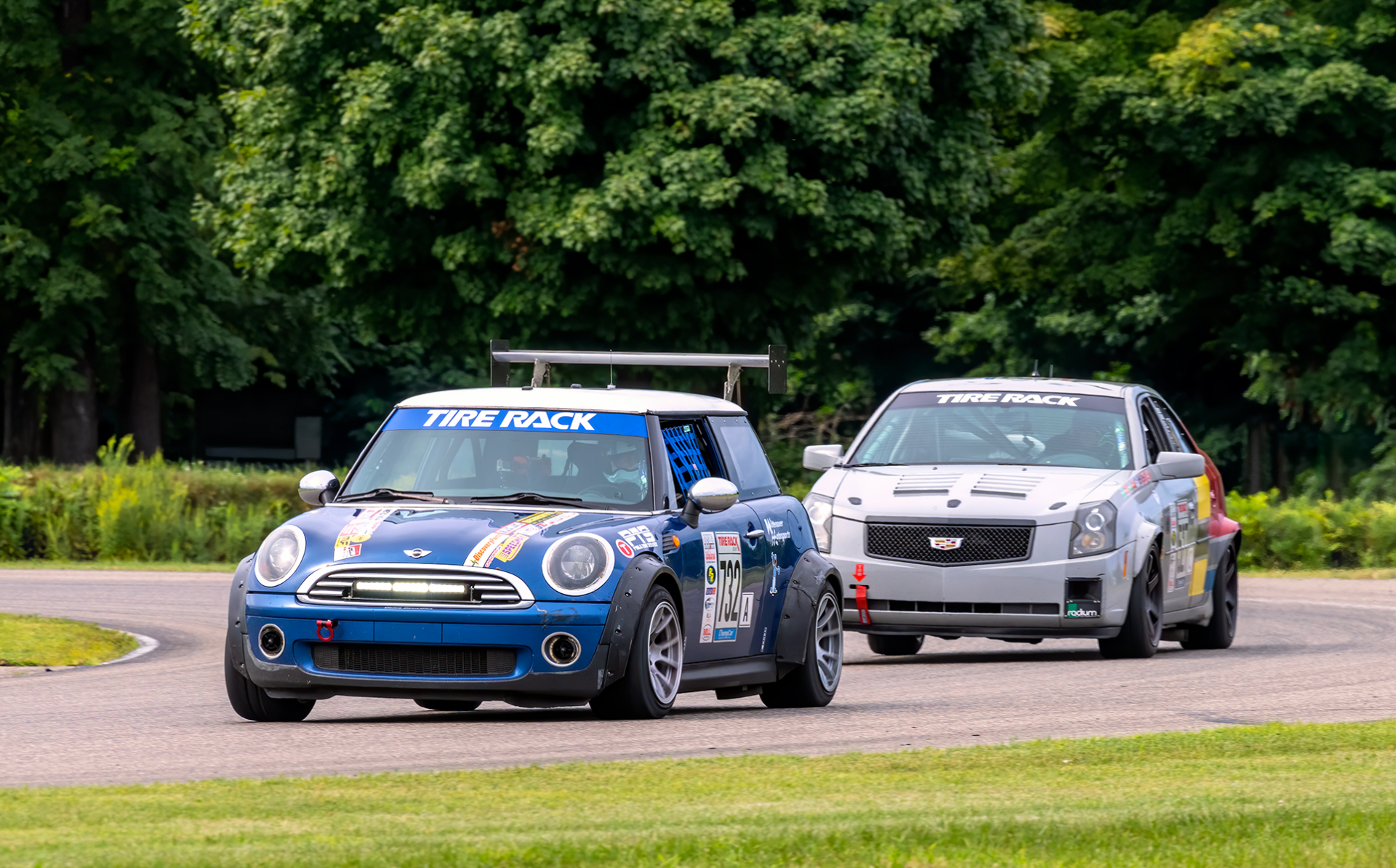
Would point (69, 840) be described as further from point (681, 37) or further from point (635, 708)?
point (681, 37)

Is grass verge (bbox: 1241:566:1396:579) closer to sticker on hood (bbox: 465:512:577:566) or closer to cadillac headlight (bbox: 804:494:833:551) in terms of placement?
cadillac headlight (bbox: 804:494:833:551)

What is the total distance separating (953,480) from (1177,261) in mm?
22389

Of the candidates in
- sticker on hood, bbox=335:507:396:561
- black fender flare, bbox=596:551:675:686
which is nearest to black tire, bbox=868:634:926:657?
black fender flare, bbox=596:551:675:686

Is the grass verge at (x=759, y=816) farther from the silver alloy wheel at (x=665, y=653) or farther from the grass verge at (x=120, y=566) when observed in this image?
A: the grass verge at (x=120, y=566)

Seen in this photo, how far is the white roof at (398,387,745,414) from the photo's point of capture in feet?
38.0

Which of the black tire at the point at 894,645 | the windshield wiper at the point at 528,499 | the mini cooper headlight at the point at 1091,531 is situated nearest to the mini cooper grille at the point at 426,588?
the windshield wiper at the point at 528,499

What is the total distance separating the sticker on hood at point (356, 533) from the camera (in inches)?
404

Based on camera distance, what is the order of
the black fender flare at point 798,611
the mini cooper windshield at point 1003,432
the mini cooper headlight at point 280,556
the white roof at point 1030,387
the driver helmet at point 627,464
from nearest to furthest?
1. the mini cooper headlight at point 280,556
2. the driver helmet at point 627,464
3. the black fender flare at point 798,611
4. the mini cooper windshield at point 1003,432
5. the white roof at point 1030,387

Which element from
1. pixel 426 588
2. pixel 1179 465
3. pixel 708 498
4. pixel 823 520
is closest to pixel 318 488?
pixel 426 588

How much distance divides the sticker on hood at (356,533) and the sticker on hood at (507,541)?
541mm

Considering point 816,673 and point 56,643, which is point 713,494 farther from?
point 56,643

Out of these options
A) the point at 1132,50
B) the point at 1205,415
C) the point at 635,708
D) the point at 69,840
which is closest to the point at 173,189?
the point at 1132,50

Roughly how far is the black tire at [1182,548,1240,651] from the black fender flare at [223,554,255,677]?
847 centimetres

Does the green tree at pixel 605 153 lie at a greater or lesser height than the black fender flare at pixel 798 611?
greater
